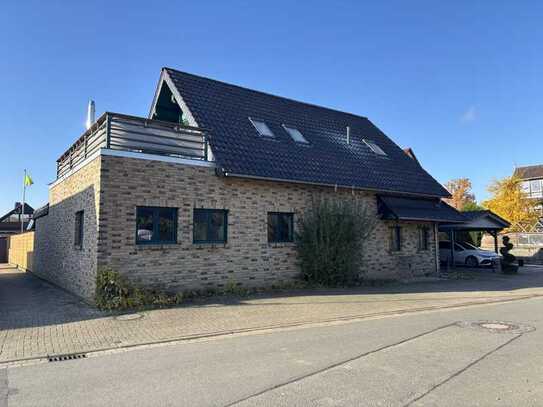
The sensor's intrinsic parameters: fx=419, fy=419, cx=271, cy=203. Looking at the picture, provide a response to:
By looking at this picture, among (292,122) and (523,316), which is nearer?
(523,316)

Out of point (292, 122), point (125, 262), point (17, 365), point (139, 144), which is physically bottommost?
point (17, 365)

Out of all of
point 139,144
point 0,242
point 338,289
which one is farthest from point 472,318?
point 0,242

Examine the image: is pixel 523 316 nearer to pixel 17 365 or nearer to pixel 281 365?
pixel 281 365

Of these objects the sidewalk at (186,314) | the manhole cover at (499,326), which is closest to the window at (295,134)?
the sidewalk at (186,314)

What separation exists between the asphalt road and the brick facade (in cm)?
428

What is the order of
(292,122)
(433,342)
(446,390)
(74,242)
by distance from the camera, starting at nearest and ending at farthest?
(446,390)
(433,342)
(74,242)
(292,122)

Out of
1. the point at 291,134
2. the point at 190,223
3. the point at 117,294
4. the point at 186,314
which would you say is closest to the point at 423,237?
the point at 291,134

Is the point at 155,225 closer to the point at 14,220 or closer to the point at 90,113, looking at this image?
the point at 90,113

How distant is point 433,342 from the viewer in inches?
270

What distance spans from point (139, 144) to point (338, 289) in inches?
295

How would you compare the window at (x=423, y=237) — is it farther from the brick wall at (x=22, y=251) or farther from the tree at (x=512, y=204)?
the tree at (x=512, y=204)

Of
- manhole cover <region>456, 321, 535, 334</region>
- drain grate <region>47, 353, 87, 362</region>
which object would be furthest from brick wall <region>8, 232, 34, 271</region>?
manhole cover <region>456, 321, 535, 334</region>

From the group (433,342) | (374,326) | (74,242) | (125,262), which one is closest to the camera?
(433,342)

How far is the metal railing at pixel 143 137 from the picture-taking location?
11000mm
